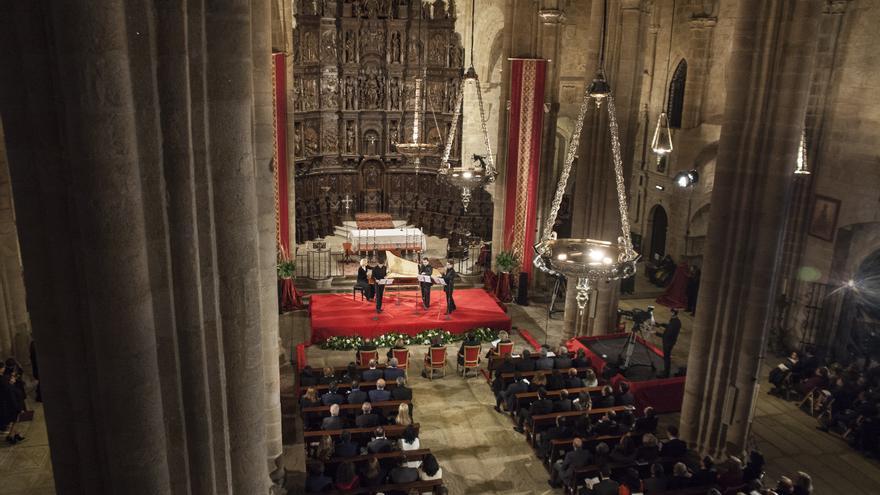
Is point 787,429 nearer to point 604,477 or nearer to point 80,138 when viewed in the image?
point 604,477

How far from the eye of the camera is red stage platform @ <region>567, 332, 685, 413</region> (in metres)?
14.6

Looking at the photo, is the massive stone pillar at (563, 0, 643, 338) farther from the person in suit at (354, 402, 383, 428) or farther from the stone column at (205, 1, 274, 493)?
the stone column at (205, 1, 274, 493)

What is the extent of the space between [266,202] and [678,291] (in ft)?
52.2

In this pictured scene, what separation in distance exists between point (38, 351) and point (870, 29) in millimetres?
16989

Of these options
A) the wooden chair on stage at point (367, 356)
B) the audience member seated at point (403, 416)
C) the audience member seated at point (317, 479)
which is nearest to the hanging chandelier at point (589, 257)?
the audience member seated at point (403, 416)

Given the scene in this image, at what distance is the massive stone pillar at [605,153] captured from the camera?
52.5ft

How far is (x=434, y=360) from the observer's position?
15797 mm

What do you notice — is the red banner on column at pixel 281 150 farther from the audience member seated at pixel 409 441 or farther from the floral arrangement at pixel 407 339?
the audience member seated at pixel 409 441

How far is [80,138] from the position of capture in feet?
14.1

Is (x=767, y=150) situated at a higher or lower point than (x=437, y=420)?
higher

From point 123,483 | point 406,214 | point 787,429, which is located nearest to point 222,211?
point 123,483

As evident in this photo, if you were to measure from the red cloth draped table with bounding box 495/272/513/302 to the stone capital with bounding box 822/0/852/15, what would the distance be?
10328 mm

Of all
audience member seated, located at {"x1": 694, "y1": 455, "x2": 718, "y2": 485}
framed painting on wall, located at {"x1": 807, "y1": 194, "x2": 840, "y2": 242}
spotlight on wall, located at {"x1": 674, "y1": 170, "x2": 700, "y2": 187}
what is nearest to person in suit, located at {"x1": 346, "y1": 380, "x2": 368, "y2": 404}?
audience member seated, located at {"x1": 694, "y1": 455, "x2": 718, "y2": 485}

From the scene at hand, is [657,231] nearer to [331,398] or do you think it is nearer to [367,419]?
[331,398]
